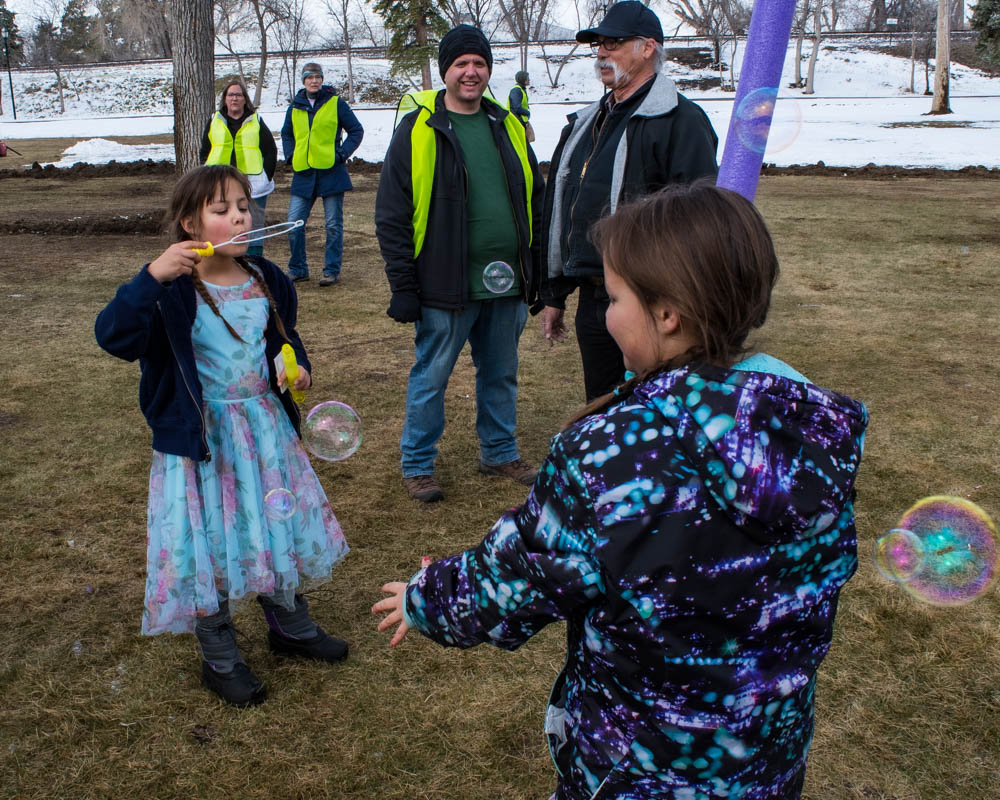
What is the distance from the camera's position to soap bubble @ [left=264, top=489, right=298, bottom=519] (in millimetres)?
2578

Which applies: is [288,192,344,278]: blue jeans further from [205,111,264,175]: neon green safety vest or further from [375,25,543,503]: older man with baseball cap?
[375,25,543,503]: older man with baseball cap

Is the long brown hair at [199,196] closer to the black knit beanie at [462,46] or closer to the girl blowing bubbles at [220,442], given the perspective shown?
the girl blowing bubbles at [220,442]

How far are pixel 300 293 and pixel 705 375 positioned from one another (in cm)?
697

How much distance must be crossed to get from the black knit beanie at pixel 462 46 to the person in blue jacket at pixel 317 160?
4.33m

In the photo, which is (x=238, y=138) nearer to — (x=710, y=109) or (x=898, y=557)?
(x=898, y=557)

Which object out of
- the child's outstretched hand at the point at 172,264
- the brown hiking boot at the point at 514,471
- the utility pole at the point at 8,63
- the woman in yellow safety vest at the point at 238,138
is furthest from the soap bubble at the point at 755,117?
the utility pole at the point at 8,63

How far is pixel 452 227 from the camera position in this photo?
3.76 meters

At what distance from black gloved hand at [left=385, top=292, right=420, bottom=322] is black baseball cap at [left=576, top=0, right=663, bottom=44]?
4.07 feet

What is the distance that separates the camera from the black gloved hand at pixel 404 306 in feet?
12.3

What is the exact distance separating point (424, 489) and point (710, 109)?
3130 cm

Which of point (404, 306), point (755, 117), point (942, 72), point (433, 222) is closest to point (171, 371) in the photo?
point (404, 306)

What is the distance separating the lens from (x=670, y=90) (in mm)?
3197

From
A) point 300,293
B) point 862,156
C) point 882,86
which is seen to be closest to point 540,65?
point 882,86

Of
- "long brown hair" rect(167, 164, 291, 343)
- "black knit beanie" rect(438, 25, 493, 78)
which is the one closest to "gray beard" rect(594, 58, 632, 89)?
"black knit beanie" rect(438, 25, 493, 78)
